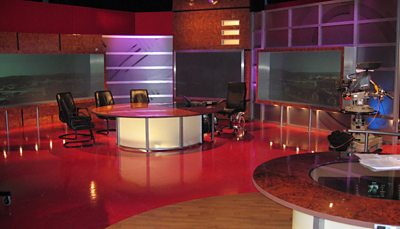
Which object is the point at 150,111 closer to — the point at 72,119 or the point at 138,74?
the point at 72,119

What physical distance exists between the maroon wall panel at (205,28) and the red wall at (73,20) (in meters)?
0.75

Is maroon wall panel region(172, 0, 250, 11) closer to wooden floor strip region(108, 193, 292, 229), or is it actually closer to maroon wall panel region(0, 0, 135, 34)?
maroon wall panel region(0, 0, 135, 34)

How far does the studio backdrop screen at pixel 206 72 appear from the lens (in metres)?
11.5

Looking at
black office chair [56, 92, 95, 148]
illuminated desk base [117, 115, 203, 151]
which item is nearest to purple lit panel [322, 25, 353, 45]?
illuminated desk base [117, 115, 203, 151]

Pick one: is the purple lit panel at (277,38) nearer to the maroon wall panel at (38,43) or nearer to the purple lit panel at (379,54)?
the purple lit panel at (379,54)

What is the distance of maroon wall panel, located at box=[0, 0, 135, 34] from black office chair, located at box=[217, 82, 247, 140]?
4.16 metres

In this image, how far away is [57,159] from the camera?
7.50 m

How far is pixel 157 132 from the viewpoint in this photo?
26.0ft

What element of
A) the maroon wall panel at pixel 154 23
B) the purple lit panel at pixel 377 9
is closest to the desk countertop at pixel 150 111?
the purple lit panel at pixel 377 9

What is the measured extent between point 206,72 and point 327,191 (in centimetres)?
920

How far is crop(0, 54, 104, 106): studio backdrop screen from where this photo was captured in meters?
10.3

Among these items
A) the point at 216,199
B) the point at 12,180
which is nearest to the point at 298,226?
the point at 216,199

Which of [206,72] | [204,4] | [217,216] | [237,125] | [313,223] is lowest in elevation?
[217,216]

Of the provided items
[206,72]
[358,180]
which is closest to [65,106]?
[206,72]
